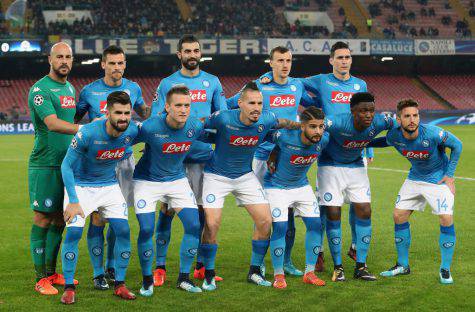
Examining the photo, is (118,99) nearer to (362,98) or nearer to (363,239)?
(362,98)

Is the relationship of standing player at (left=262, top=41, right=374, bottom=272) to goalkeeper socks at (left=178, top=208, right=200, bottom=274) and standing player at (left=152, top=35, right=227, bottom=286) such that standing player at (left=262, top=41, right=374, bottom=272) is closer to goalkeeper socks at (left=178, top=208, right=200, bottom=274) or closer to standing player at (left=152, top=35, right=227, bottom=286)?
standing player at (left=152, top=35, right=227, bottom=286)

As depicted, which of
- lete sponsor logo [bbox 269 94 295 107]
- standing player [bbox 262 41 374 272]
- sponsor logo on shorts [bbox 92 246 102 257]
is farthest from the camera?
standing player [bbox 262 41 374 272]

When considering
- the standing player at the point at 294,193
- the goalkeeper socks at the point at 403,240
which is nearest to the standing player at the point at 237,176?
the standing player at the point at 294,193

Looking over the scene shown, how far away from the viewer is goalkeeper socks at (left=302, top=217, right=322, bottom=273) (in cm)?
805

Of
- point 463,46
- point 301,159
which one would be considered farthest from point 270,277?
point 463,46

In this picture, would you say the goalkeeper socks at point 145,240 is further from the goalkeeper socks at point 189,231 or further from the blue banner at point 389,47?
the blue banner at point 389,47

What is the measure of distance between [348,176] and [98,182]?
9.58 ft

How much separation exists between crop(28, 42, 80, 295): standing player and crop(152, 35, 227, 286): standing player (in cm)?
108

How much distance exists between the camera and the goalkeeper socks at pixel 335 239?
823 centimetres

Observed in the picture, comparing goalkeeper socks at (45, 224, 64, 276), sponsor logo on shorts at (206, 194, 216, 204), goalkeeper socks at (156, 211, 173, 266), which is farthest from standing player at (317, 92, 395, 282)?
goalkeeper socks at (45, 224, 64, 276)

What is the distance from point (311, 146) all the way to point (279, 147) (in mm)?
393

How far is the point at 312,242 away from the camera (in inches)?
317

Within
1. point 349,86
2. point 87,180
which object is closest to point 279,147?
point 349,86

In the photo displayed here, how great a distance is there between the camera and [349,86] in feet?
29.3
